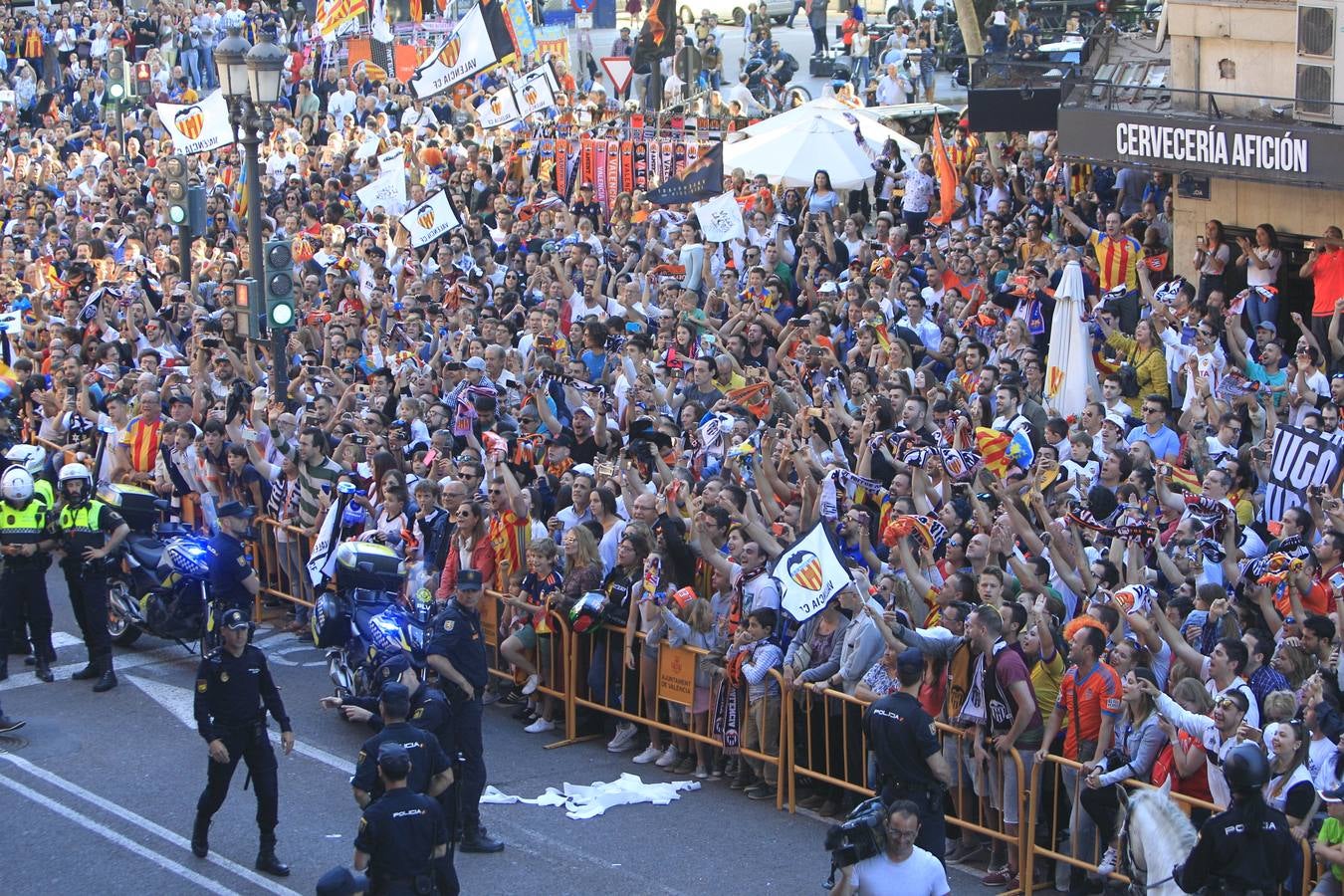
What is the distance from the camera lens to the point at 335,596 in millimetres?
12992

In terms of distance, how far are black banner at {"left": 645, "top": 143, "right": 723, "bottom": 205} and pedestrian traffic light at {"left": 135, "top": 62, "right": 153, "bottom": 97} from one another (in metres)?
20.8

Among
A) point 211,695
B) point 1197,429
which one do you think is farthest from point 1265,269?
point 211,695

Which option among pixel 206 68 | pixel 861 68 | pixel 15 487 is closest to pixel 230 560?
pixel 15 487

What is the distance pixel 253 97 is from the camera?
18.4 m

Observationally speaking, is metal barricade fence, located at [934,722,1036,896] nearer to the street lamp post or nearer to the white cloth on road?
the white cloth on road

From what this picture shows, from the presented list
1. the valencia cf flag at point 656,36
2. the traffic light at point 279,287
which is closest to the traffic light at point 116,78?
the valencia cf flag at point 656,36

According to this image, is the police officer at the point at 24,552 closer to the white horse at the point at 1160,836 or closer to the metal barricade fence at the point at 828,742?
the metal barricade fence at the point at 828,742

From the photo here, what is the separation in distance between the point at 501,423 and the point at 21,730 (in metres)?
4.36

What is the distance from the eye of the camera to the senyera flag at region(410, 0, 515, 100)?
2470cm

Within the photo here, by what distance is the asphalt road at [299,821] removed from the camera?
34.8 ft

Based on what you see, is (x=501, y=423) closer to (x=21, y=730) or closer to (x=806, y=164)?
(x=21, y=730)

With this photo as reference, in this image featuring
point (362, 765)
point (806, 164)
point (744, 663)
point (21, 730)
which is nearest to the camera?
point (362, 765)

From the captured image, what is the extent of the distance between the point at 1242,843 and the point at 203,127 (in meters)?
18.1

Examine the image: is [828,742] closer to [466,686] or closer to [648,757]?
[648,757]
